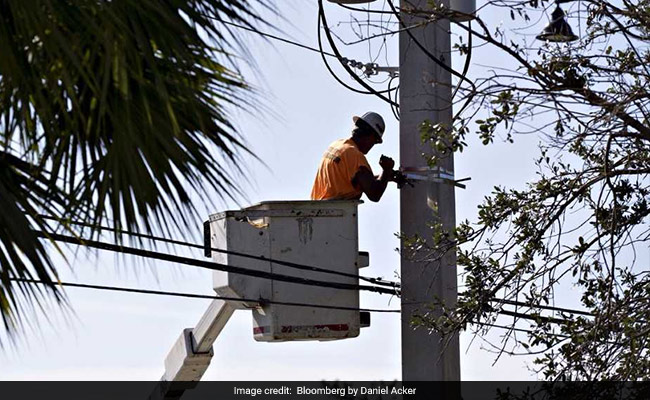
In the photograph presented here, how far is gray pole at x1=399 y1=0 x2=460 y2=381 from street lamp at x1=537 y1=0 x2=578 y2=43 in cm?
150

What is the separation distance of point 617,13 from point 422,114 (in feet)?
7.11

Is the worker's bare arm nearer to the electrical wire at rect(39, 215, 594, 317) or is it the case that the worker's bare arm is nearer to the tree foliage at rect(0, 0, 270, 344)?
the electrical wire at rect(39, 215, 594, 317)

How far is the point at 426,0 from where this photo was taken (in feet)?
31.6

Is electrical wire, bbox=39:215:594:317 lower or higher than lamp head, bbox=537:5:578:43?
lower

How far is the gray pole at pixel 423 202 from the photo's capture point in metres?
9.82

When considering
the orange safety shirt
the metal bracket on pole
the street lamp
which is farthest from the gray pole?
the street lamp

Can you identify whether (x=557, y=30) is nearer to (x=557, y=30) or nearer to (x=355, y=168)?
(x=557, y=30)

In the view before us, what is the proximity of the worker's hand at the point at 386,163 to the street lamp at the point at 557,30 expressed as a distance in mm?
2386

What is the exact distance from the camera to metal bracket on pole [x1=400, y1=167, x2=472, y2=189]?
33.3 ft

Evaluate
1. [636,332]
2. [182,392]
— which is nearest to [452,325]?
[636,332]

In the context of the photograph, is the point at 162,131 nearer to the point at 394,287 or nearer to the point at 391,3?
the point at 391,3

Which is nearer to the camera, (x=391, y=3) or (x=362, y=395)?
(x=362, y=395)

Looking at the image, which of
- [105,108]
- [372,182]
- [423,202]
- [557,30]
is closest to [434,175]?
[423,202]

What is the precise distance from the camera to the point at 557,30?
8297 millimetres
